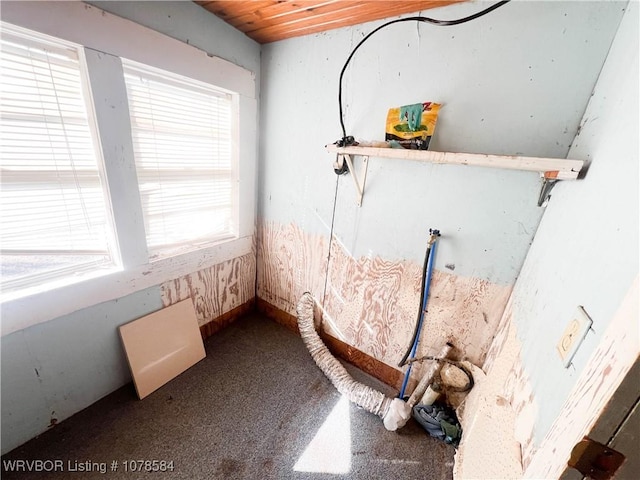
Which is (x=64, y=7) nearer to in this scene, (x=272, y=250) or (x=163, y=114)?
(x=163, y=114)

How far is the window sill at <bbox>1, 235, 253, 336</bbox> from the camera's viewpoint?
1127 mm

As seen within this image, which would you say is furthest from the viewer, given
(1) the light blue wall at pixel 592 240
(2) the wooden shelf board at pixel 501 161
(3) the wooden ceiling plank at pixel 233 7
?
(3) the wooden ceiling plank at pixel 233 7

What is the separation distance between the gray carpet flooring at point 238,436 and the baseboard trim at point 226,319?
1.04 feet

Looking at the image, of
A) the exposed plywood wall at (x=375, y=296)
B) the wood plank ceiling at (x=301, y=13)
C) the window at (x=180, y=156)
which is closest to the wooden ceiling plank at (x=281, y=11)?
the wood plank ceiling at (x=301, y=13)

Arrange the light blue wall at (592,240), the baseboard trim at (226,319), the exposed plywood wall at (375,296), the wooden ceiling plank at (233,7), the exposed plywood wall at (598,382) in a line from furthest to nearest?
the baseboard trim at (226,319), the exposed plywood wall at (375,296), the wooden ceiling plank at (233,7), the light blue wall at (592,240), the exposed plywood wall at (598,382)

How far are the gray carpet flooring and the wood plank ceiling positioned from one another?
7.47 feet

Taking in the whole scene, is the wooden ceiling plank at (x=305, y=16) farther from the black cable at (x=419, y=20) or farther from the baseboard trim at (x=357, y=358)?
the baseboard trim at (x=357, y=358)

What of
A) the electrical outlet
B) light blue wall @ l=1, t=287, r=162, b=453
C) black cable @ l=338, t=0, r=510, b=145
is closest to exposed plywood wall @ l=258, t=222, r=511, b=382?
the electrical outlet

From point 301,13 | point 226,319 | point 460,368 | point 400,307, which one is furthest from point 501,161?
point 226,319

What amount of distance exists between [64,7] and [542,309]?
2228 millimetres

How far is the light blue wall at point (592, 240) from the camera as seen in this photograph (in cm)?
58

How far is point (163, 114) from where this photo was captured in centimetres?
149

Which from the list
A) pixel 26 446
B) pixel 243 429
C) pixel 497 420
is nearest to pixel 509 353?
pixel 497 420

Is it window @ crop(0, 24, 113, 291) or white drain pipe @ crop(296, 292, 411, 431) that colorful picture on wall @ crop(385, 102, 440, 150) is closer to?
white drain pipe @ crop(296, 292, 411, 431)
